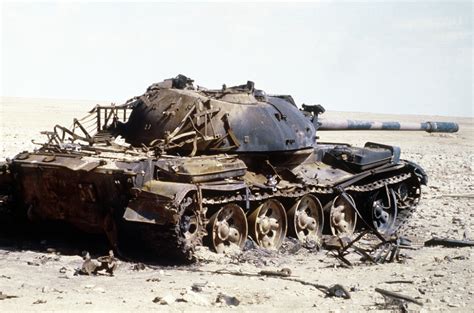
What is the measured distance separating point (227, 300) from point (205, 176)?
2.88 meters

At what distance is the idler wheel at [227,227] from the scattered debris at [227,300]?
288cm

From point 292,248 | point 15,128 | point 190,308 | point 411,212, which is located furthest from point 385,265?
point 15,128

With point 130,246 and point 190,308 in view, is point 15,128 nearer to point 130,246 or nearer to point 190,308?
point 130,246

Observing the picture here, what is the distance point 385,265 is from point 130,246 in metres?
3.81

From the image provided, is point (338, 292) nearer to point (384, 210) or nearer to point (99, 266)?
point (99, 266)

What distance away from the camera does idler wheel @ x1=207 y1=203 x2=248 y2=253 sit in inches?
425

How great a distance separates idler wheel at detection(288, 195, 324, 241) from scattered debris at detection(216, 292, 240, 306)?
4739 mm

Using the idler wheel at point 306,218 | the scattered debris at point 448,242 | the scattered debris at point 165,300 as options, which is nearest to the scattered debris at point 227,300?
the scattered debris at point 165,300

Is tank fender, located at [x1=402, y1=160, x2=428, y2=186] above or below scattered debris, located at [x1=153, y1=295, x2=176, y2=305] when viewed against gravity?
above

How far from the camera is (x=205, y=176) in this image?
10367 millimetres

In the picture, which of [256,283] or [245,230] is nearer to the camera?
[256,283]

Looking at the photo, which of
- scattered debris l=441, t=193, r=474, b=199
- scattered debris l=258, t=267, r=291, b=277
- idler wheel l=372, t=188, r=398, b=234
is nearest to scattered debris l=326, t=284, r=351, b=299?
scattered debris l=258, t=267, r=291, b=277

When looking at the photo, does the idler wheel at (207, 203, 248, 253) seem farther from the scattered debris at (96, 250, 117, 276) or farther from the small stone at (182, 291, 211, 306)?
the small stone at (182, 291, 211, 306)

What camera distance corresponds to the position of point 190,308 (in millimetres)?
7477
